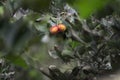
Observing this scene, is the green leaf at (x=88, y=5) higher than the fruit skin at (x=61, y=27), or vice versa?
the fruit skin at (x=61, y=27)

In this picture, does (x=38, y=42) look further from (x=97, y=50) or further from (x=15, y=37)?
(x=97, y=50)

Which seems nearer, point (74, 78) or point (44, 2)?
point (44, 2)

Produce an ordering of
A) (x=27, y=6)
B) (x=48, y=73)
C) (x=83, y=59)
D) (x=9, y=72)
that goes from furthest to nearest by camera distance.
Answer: (x=9, y=72) → (x=83, y=59) → (x=48, y=73) → (x=27, y=6)

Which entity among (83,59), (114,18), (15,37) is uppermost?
(114,18)

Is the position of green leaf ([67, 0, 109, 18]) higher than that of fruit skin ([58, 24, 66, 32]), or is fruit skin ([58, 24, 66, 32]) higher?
fruit skin ([58, 24, 66, 32])

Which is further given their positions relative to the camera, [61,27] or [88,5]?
[61,27]

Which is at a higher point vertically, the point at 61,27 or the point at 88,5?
the point at 61,27

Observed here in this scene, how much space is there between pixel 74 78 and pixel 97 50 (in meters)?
0.20

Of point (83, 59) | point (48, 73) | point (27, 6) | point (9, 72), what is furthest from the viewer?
point (9, 72)

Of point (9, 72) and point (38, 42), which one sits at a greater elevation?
point (9, 72)

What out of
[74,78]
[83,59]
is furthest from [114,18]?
[74,78]

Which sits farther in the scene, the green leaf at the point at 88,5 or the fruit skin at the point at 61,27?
the fruit skin at the point at 61,27

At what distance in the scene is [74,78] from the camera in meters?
1.76

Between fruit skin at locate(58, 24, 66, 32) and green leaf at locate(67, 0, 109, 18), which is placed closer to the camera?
green leaf at locate(67, 0, 109, 18)
